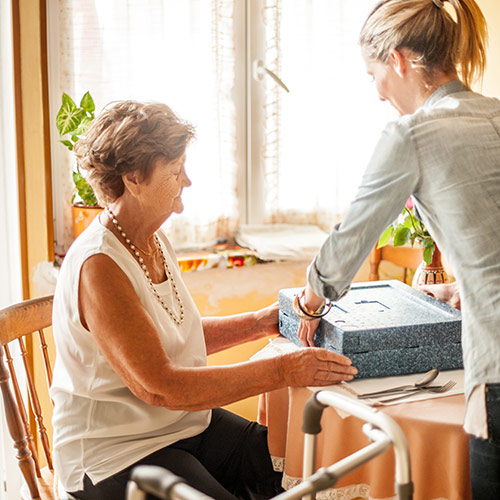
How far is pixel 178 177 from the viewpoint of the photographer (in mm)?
1479

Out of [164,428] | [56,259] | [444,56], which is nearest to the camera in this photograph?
[444,56]

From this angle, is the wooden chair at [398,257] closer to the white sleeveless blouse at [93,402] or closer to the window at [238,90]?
the window at [238,90]

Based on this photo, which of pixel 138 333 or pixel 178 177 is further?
pixel 178 177

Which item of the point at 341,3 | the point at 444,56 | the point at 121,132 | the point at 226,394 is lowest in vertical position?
the point at 226,394

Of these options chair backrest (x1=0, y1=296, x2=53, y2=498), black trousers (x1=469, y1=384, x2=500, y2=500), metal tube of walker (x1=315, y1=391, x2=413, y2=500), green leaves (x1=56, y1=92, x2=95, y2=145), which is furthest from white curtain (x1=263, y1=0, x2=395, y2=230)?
metal tube of walker (x1=315, y1=391, x2=413, y2=500)

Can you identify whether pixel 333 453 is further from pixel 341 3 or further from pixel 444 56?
pixel 341 3

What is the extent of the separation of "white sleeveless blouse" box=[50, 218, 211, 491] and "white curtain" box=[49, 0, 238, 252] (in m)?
1.04

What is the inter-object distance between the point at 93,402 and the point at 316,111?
1739 millimetres

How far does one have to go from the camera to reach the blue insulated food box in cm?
135

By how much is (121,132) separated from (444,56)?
67 cm

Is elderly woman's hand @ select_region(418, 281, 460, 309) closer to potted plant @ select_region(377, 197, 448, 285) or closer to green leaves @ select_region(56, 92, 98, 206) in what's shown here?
potted plant @ select_region(377, 197, 448, 285)

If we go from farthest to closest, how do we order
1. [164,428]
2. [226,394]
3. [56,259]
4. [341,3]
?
[341,3]
[56,259]
[164,428]
[226,394]

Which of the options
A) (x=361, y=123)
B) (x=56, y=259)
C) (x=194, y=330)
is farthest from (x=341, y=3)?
(x=194, y=330)

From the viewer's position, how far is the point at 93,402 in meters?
1.35
